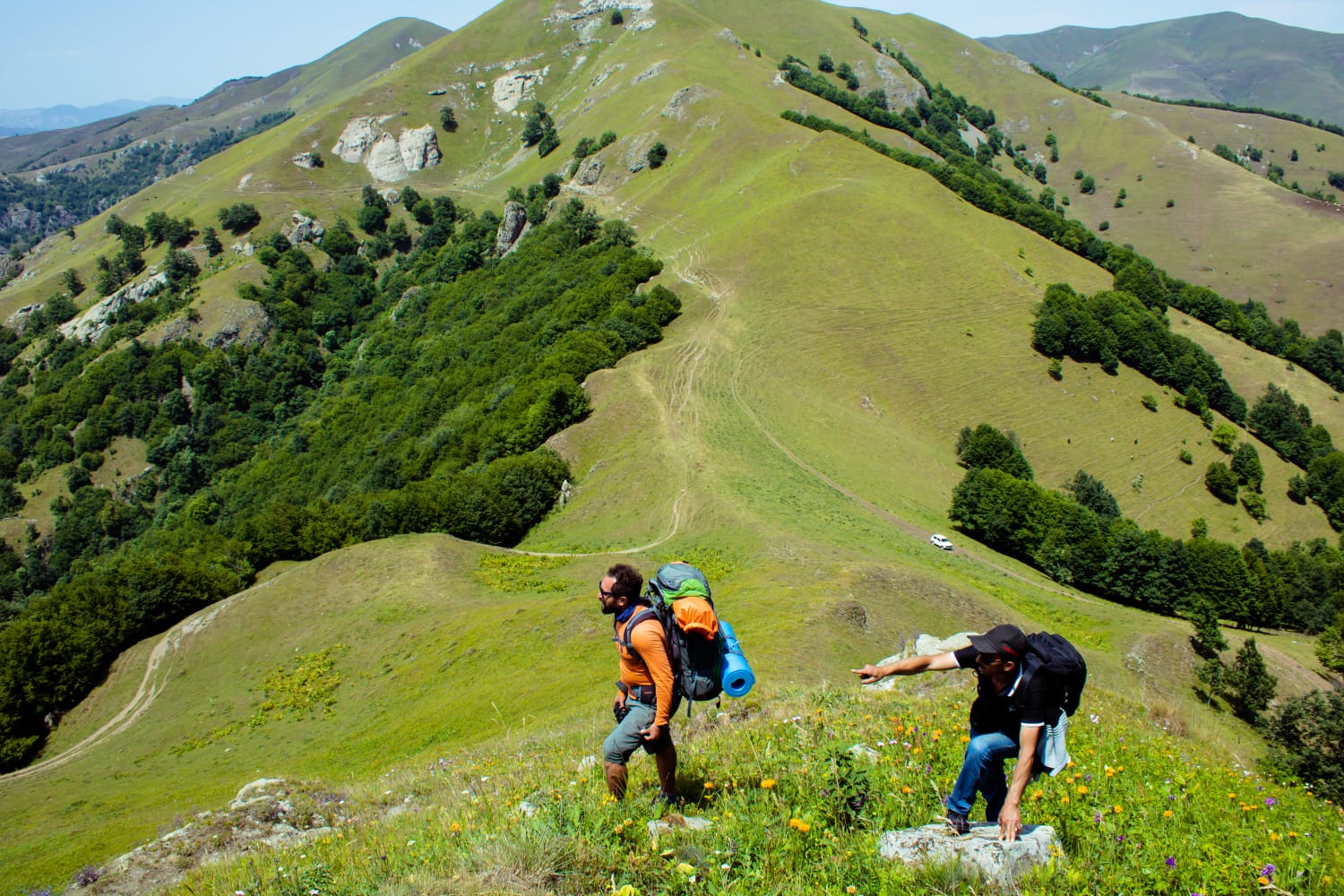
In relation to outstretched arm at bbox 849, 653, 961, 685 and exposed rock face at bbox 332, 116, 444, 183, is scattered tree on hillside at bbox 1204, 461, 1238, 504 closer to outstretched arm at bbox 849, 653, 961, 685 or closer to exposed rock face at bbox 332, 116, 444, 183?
outstretched arm at bbox 849, 653, 961, 685

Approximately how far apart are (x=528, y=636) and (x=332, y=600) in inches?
580

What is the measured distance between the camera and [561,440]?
58.1m

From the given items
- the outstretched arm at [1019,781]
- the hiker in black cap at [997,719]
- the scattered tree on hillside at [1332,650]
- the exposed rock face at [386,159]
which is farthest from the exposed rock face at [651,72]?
the outstretched arm at [1019,781]

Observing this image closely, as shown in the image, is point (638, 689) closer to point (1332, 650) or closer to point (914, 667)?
point (914, 667)

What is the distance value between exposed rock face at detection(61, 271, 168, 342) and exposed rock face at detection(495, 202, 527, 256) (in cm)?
6701

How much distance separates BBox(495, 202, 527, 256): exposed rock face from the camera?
11794cm

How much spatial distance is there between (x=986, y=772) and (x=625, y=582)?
3.87 metres

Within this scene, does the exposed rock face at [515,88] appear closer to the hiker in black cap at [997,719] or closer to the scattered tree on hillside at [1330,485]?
the scattered tree on hillside at [1330,485]

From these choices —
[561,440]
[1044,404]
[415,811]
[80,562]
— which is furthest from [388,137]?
[415,811]

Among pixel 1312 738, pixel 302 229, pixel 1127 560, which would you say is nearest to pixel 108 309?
pixel 302 229

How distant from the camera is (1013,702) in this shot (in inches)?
245

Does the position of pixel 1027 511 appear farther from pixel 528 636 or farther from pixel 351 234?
pixel 351 234

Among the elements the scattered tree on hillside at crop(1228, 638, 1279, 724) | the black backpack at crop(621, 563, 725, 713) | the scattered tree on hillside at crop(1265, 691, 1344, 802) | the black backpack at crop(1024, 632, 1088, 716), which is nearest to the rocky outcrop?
the scattered tree on hillside at crop(1228, 638, 1279, 724)

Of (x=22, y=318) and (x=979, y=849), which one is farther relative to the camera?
(x=22, y=318)
